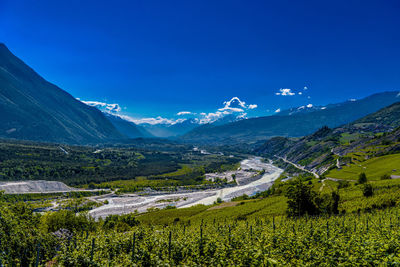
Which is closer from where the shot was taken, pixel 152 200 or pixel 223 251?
pixel 223 251

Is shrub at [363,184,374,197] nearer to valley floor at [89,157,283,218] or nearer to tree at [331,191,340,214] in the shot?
tree at [331,191,340,214]

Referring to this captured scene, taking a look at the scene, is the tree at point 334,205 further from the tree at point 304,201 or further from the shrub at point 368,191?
the shrub at point 368,191

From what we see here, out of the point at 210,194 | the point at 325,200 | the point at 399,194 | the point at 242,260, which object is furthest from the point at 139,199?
the point at 242,260

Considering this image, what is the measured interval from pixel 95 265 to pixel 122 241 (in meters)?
5.00

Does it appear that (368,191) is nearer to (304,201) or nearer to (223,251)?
(304,201)

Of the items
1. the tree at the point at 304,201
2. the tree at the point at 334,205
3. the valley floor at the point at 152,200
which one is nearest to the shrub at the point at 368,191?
the tree at the point at 334,205

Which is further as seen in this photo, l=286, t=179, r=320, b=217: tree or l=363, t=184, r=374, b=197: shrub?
l=363, t=184, r=374, b=197: shrub

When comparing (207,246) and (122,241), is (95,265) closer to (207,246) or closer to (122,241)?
(122,241)

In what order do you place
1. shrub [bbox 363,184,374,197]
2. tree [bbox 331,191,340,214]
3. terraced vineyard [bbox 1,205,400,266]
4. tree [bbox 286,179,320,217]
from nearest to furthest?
1. terraced vineyard [bbox 1,205,400,266]
2. tree [bbox 331,191,340,214]
3. tree [bbox 286,179,320,217]
4. shrub [bbox 363,184,374,197]

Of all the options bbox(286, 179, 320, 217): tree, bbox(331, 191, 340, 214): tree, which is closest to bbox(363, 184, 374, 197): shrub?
bbox(331, 191, 340, 214): tree

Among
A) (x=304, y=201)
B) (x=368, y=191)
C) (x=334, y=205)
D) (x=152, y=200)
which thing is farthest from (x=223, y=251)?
(x=152, y=200)

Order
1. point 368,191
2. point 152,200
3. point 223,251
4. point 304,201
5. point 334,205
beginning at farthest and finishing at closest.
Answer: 1. point 152,200
2. point 368,191
3. point 304,201
4. point 334,205
5. point 223,251

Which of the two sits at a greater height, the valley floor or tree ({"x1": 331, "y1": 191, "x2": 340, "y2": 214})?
tree ({"x1": 331, "y1": 191, "x2": 340, "y2": 214})

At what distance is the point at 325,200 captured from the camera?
182ft
